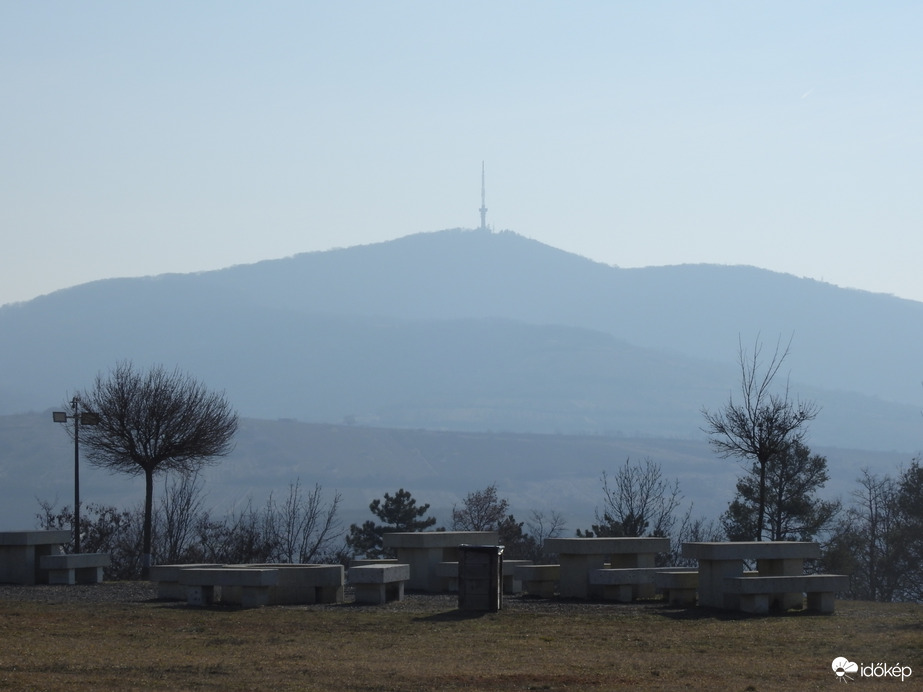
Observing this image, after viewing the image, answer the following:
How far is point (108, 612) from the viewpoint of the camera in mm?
18641

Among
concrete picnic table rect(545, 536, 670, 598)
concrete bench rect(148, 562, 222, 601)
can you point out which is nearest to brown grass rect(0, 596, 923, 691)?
concrete bench rect(148, 562, 222, 601)

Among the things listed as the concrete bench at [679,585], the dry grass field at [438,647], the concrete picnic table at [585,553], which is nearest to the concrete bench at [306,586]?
the dry grass field at [438,647]

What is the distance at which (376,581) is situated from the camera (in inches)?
799

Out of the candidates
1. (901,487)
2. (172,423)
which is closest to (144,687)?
(172,423)

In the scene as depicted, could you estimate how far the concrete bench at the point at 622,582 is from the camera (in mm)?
21078

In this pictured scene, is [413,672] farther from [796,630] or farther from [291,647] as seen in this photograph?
[796,630]

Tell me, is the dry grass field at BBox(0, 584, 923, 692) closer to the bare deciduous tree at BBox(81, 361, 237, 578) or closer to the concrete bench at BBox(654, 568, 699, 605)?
the concrete bench at BBox(654, 568, 699, 605)

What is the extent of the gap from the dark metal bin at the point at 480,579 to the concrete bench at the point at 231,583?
3.11 m

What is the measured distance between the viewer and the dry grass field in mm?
11898

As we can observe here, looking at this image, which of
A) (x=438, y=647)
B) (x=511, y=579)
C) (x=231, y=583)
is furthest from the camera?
(x=511, y=579)

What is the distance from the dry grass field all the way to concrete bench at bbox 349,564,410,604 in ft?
1.55

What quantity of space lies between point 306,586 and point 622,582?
519cm

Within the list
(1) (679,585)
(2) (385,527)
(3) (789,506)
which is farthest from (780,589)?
(2) (385,527)

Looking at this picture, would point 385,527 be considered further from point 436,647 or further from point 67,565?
point 436,647
